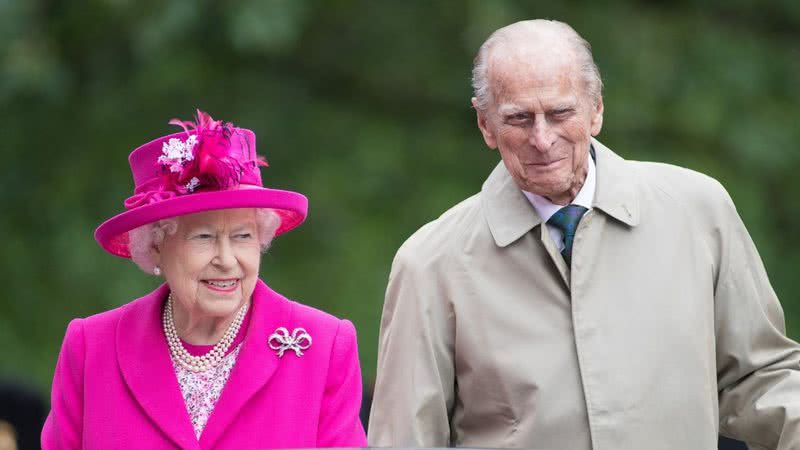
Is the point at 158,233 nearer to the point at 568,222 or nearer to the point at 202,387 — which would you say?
the point at 202,387

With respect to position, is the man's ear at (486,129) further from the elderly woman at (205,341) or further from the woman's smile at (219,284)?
the woman's smile at (219,284)

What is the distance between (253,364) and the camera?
14.5ft

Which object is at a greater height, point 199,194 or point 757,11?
point 757,11

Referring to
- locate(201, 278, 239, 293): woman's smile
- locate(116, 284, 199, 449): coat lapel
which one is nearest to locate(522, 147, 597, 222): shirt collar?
locate(201, 278, 239, 293): woman's smile

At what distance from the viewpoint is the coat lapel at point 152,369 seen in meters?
4.36

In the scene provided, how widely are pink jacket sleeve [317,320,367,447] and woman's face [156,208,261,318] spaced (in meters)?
0.29

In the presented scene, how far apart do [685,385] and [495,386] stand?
0.45 metres

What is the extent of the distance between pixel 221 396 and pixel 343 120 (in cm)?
478

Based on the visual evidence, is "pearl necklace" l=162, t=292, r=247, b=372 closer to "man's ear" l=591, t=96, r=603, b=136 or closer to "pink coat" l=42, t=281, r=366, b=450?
"pink coat" l=42, t=281, r=366, b=450

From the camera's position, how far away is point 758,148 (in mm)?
8727

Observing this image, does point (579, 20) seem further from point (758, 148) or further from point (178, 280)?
point (178, 280)

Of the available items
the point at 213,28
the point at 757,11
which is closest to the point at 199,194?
the point at 213,28

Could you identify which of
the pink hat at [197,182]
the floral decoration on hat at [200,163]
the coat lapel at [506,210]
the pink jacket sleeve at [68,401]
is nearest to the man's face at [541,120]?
the coat lapel at [506,210]

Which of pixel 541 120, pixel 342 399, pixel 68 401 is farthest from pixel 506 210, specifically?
pixel 68 401
